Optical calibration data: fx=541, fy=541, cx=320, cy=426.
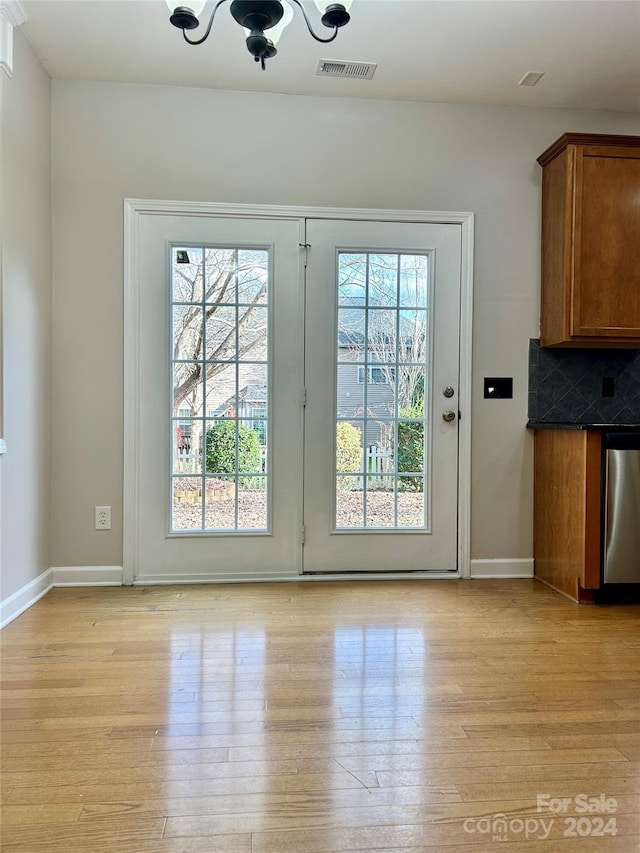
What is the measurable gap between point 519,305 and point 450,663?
2009 millimetres

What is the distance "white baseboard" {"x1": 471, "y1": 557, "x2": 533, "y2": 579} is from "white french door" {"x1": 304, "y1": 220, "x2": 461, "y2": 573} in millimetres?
134

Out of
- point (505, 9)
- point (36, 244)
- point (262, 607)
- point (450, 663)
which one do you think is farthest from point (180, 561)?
point (505, 9)

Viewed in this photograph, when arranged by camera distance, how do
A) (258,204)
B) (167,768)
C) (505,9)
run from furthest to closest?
(258,204)
(505,9)
(167,768)

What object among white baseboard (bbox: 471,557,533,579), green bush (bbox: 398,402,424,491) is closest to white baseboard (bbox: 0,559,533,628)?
white baseboard (bbox: 471,557,533,579)

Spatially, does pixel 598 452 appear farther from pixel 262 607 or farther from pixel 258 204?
pixel 258 204

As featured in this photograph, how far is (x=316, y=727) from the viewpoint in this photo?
5.13ft

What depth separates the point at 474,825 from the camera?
120cm

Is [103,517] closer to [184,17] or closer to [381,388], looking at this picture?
[381,388]

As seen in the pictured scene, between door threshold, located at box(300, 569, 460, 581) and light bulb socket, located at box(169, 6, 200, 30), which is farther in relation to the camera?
door threshold, located at box(300, 569, 460, 581)

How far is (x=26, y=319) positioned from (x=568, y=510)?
9.22 ft

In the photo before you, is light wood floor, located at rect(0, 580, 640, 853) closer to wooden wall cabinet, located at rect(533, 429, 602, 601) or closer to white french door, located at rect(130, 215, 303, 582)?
wooden wall cabinet, located at rect(533, 429, 602, 601)

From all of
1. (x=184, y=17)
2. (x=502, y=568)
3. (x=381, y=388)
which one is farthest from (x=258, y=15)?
(x=502, y=568)

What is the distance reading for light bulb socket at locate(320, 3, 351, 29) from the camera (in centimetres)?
181

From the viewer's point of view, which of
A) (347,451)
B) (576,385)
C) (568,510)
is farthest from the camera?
(576,385)
